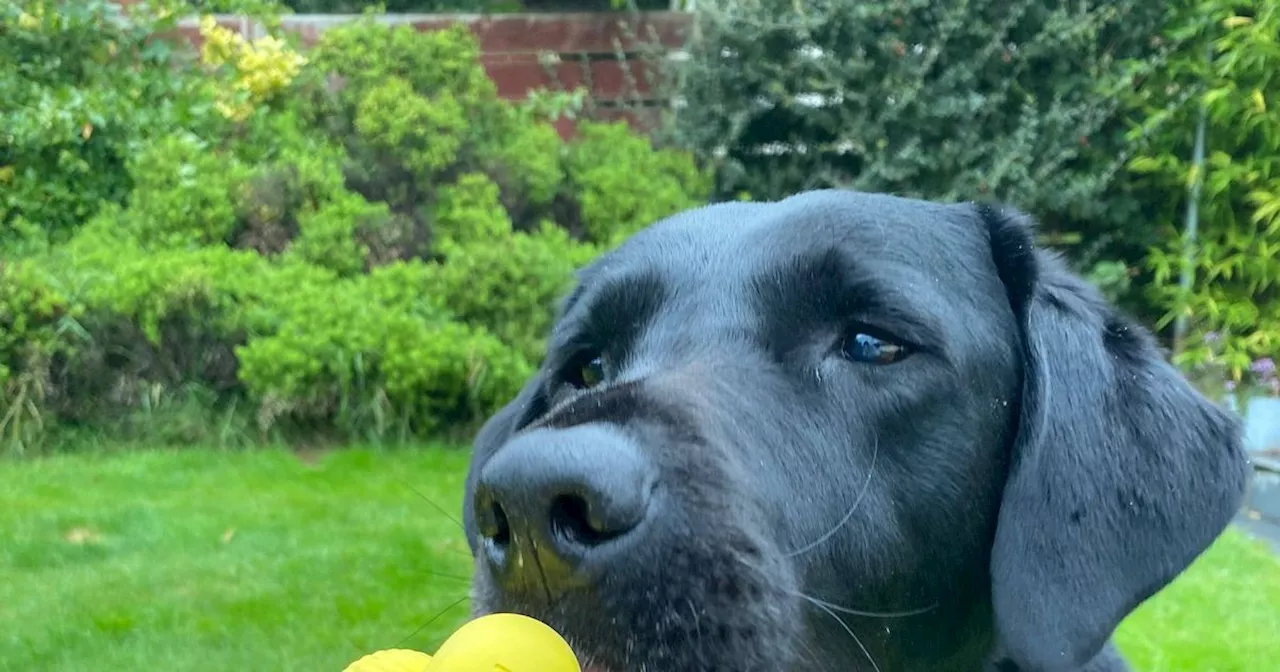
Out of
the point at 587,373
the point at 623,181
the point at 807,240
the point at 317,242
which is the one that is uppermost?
the point at 807,240

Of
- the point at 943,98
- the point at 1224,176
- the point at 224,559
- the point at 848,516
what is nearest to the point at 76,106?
the point at 224,559

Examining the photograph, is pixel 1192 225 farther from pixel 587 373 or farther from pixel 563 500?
pixel 563 500

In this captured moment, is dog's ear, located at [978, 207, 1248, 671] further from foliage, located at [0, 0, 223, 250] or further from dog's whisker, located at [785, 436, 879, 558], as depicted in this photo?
foliage, located at [0, 0, 223, 250]

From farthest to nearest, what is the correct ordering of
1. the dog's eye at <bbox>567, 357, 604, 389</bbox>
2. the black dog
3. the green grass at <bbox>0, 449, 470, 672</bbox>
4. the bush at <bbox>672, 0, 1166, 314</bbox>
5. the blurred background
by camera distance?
the bush at <bbox>672, 0, 1166, 314</bbox>, the blurred background, the green grass at <bbox>0, 449, 470, 672</bbox>, the dog's eye at <bbox>567, 357, 604, 389</bbox>, the black dog

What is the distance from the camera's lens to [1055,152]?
7688 mm

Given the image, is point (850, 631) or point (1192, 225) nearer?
point (850, 631)

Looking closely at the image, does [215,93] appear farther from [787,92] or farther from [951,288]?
[951,288]

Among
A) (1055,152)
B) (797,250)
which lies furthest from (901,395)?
(1055,152)

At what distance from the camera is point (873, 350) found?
1.99 meters

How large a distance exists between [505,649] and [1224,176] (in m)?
7.51

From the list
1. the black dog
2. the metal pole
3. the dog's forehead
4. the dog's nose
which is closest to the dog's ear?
the black dog

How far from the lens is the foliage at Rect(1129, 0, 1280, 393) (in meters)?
7.40

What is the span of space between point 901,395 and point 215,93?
7.36 meters

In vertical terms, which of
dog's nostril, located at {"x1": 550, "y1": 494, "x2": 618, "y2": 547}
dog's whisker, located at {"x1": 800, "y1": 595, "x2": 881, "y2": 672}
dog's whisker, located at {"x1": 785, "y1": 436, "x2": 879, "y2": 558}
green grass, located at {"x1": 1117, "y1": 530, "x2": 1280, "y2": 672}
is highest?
dog's nostril, located at {"x1": 550, "y1": 494, "x2": 618, "y2": 547}
